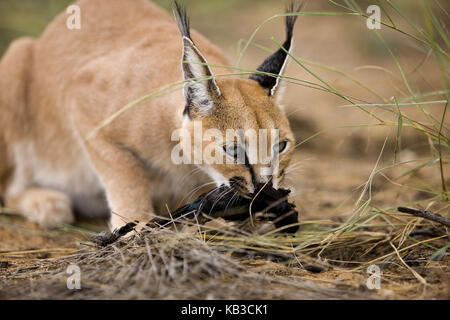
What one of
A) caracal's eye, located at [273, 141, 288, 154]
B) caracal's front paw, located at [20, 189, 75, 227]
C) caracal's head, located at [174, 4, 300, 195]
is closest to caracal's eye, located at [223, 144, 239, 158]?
caracal's head, located at [174, 4, 300, 195]

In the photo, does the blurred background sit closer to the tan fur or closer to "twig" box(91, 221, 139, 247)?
the tan fur

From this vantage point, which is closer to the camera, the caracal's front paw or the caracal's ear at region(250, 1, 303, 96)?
the caracal's ear at region(250, 1, 303, 96)

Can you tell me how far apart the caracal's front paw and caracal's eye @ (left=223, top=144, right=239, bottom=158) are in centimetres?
162

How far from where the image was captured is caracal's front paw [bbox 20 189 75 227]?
11.8 feet

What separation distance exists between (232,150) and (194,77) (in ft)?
1.34

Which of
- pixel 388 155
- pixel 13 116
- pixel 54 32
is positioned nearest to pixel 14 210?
pixel 13 116

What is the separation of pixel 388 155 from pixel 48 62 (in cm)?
314

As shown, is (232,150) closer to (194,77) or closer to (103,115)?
(194,77)

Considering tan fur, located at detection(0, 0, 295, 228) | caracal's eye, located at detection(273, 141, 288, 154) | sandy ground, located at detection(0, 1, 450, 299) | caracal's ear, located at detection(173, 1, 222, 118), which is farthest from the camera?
tan fur, located at detection(0, 0, 295, 228)

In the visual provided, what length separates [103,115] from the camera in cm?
320

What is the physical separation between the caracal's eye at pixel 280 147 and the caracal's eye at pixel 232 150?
21 centimetres

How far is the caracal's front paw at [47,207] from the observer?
359 centimetres

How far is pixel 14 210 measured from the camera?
375cm

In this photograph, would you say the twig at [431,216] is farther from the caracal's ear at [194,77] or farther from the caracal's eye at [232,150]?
the caracal's ear at [194,77]
